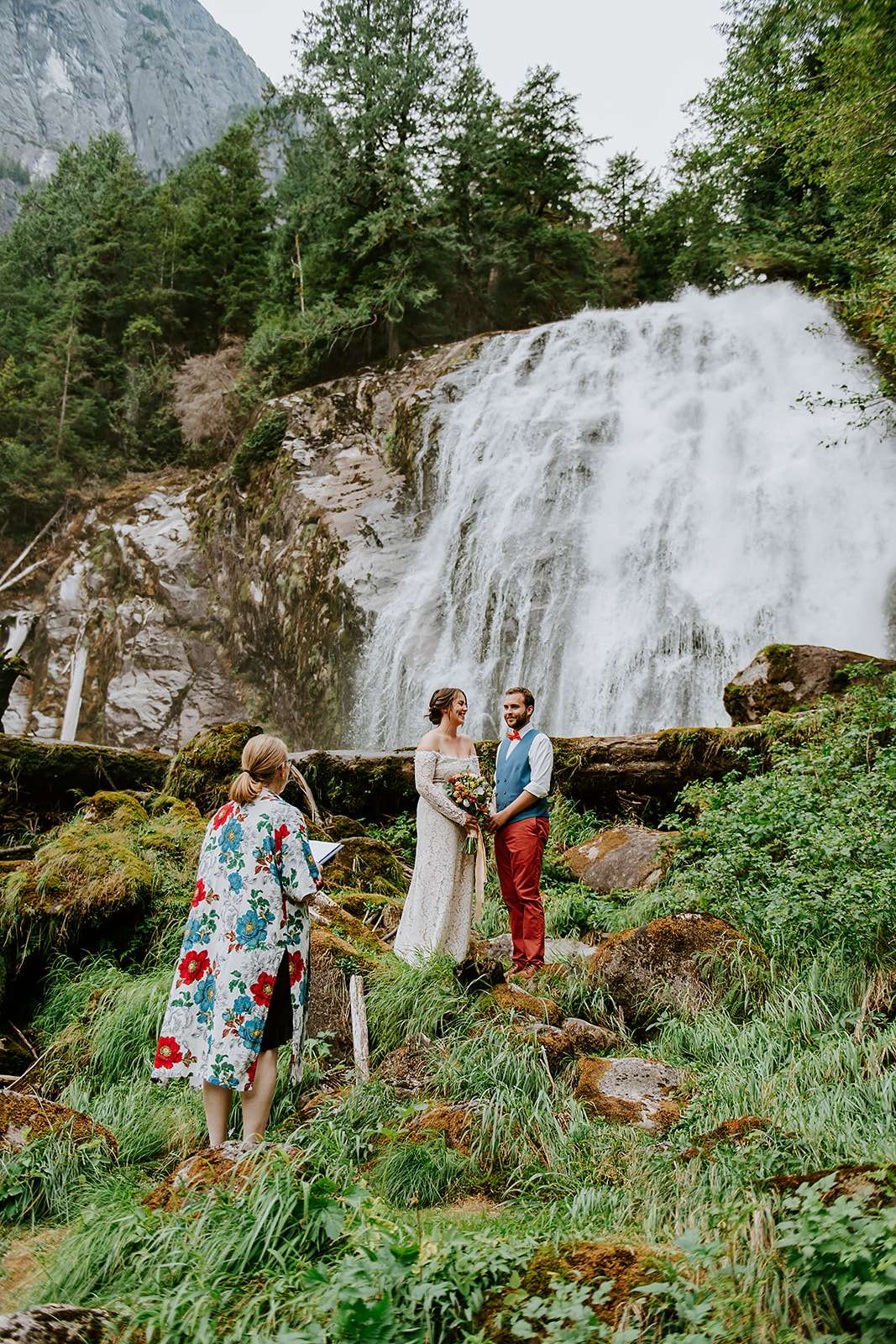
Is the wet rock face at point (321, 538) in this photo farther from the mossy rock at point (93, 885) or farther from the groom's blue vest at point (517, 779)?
the groom's blue vest at point (517, 779)

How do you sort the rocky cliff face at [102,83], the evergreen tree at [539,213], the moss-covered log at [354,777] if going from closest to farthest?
the moss-covered log at [354,777], the evergreen tree at [539,213], the rocky cliff face at [102,83]

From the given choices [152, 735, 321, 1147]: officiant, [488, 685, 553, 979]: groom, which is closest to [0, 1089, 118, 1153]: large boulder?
[152, 735, 321, 1147]: officiant

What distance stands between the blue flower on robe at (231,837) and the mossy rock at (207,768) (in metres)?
4.54

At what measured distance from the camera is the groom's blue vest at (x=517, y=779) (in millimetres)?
5352

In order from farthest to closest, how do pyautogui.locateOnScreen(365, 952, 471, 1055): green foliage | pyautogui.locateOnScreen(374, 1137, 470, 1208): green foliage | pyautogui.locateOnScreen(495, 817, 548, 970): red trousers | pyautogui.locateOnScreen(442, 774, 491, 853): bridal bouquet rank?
pyautogui.locateOnScreen(495, 817, 548, 970): red trousers < pyautogui.locateOnScreen(442, 774, 491, 853): bridal bouquet < pyautogui.locateOnScreen(365, 952, 471, 1055): green foliage < pyautogui.locateOnScreen(374, 1137, 470, 1208): green foliage

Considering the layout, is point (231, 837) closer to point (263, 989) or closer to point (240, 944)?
point (240, 944)

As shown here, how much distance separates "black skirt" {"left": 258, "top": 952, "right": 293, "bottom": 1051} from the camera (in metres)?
3.34

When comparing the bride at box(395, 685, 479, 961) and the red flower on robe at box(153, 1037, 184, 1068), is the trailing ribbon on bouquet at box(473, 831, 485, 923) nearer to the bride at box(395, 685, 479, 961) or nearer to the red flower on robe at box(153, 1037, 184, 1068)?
the bride at box(395, 685, 479, 961)

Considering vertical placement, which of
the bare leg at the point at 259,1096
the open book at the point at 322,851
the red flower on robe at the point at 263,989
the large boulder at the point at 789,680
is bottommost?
the bare leg at the point at 259,1096

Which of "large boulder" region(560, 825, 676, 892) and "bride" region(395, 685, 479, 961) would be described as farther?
"large boulder" region(560, 825, 676, 892)

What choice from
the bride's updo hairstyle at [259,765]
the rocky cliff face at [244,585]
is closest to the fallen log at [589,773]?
the bride's updo hairstyle at [259,765]

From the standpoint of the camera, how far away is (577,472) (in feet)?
53.6

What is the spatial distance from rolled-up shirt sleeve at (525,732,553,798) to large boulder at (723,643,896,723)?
463cm

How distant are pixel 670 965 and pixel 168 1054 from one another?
2.84m
